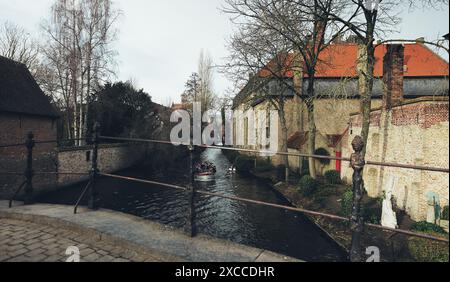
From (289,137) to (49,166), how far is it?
20.2m

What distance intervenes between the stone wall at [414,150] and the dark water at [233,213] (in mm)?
4018

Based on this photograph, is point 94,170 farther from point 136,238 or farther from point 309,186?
point 309,186

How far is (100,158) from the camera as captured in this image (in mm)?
22141

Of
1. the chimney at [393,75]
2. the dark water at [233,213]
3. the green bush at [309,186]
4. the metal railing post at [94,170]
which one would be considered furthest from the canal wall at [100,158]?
the chimney at [393,75]

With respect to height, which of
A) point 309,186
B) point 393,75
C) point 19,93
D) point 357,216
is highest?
point 393,75

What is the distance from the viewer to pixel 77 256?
→ 8.42 ft

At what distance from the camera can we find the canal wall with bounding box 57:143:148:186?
1806 cm

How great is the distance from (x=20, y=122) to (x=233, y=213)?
13.4 meters

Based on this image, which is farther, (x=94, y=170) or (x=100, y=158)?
(x=100, y=158)

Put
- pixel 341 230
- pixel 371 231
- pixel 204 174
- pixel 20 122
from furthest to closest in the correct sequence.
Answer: pixel 204 174 < pixel 20 122 < pixel 341 230 < pixel 371 231

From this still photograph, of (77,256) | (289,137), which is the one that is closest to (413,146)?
(77,256)

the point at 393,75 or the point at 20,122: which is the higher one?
the point at 393,75

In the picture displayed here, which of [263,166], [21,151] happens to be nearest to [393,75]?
[263,166]
